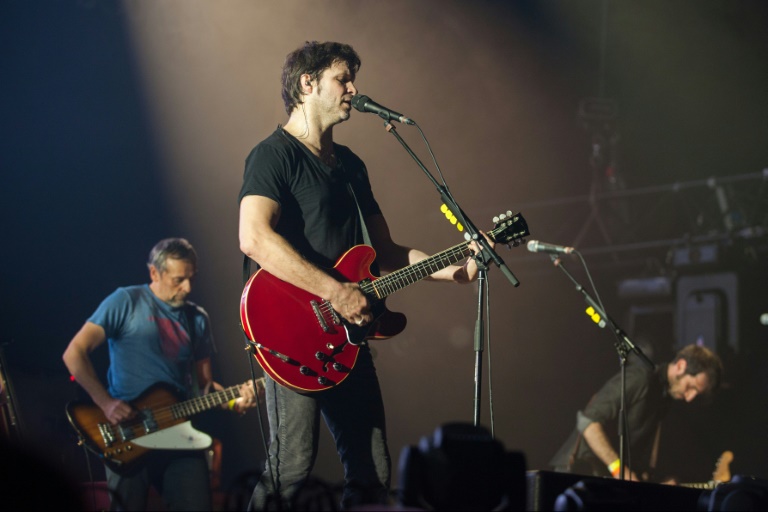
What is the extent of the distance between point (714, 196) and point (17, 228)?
617cm

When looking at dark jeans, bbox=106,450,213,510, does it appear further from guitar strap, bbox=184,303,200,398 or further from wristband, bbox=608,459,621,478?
wristband, bbox=608,459,621,478

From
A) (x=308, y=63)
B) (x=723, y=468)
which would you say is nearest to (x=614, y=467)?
(x=723, y=468)

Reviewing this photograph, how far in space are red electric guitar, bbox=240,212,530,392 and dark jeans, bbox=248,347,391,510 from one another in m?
0.07

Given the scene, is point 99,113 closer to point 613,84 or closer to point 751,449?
point 613,84

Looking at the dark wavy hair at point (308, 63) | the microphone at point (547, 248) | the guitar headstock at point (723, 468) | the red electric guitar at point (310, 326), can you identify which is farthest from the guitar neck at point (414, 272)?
the guitar headstock at point (723, 468)

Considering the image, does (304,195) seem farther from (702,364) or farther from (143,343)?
(702,364)

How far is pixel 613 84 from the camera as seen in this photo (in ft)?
27.8

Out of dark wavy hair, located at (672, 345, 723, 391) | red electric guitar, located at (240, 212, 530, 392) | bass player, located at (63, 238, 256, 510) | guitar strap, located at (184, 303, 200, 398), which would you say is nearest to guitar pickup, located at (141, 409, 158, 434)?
bass player, located at (63, 238, 256, 510)

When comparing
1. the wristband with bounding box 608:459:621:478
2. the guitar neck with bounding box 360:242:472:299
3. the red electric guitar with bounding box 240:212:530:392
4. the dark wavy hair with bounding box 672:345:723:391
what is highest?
the guitar neck with bounding box 360:242:472:299

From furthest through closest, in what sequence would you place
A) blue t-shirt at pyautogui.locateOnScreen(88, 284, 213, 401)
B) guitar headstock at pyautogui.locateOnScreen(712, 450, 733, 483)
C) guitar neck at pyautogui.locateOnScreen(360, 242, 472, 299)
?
guitar headstock at pyautogui.locateOnScreen(712, 450, 733, 483) → blue t-shirt at pyautogui.locateOnScreen(88, 284, 213, 401) → guitar neck at pyautogui.locateOnScreen(360, 242, 472, 299)

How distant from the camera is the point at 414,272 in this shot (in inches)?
132

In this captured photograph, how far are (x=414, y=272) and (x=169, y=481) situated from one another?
2470 mm

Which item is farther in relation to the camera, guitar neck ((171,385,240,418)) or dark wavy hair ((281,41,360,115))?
guitar neck ((171,385,240,418))

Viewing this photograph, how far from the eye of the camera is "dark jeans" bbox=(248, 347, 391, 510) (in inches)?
115
